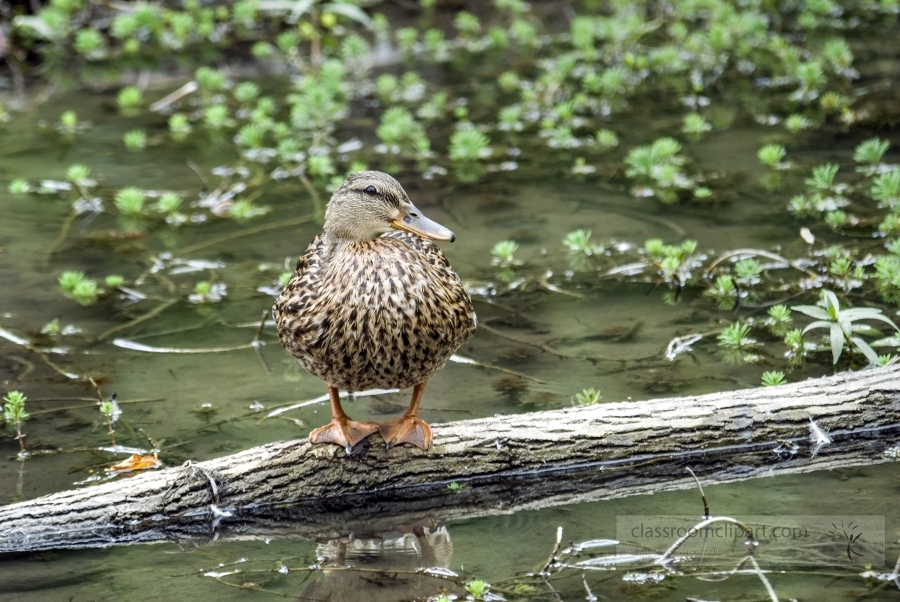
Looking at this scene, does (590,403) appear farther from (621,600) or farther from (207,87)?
(207,87)

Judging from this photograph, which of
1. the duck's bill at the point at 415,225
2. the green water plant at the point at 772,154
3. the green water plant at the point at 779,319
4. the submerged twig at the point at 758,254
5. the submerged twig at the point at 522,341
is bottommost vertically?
the submerged twig at the point at 522,341

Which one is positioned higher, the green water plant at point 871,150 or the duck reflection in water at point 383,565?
the green water plant at point 871,150

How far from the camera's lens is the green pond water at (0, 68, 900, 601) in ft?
12.5

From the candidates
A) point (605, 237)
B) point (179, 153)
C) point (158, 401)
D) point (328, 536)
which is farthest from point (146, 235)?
point (328, 536)

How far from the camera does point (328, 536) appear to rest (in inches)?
→ 161

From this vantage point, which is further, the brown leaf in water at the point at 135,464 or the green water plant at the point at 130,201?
the green water plant at the point at 130,201

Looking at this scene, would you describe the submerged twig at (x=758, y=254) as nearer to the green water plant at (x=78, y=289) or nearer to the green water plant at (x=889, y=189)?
the green water plant at (x=889, y=189)

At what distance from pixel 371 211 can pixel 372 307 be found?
0.43 m

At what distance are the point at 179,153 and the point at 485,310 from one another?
3633 mm

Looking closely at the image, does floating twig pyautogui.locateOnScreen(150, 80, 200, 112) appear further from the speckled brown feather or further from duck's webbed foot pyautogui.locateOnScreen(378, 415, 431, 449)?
duck's webbed foot pyautogui.locateOnScreen(378, 415, 431, 449)

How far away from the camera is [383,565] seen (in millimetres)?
3877

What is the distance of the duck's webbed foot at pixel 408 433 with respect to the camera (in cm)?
419

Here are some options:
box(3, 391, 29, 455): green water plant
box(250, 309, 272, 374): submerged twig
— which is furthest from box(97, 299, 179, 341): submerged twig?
box(3, 391, 29, 455): green water plant

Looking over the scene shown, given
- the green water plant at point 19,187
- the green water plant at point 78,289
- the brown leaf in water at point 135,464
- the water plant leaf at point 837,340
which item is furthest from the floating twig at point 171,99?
the water plant leaf at point 837,340
